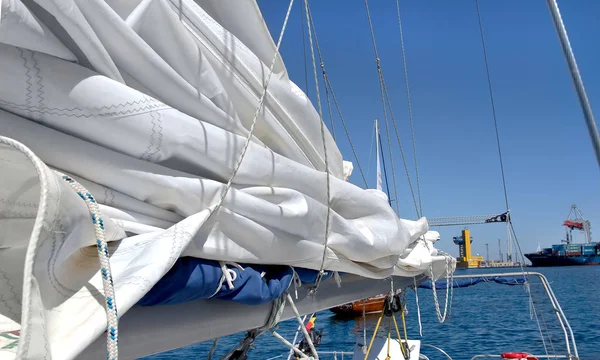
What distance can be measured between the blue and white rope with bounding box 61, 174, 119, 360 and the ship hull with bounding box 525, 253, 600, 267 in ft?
281

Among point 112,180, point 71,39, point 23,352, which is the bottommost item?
point 23,352

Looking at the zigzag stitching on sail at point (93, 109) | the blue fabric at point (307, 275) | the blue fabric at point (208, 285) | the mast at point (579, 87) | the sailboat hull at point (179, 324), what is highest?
the mast at point (579, 87)

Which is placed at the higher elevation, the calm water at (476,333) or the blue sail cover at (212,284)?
the calm water at (476,333)

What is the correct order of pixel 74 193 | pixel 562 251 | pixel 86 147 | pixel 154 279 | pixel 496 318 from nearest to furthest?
1. pixel 74 193
2. pixel 154 279
3. pixel 86 147
4. pixel 496 318
5. pixel 562 251

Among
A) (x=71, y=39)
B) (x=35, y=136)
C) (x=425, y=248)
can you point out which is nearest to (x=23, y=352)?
(x=35, y=136)

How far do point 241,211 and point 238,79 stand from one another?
433 millimetres

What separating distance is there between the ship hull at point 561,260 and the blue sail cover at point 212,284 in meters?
84.9

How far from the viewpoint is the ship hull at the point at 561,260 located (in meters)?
77.4

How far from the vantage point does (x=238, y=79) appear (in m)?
1.61

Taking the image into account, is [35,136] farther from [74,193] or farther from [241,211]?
[241,211]

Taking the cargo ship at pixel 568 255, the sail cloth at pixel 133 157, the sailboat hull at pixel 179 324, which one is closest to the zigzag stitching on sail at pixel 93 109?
the sail cloth at pixel 133 157

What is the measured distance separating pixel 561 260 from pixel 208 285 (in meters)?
87.1

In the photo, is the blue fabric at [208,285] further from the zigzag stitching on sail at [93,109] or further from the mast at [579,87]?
the mast at [579,87]

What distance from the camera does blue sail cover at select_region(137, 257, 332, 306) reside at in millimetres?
1168
